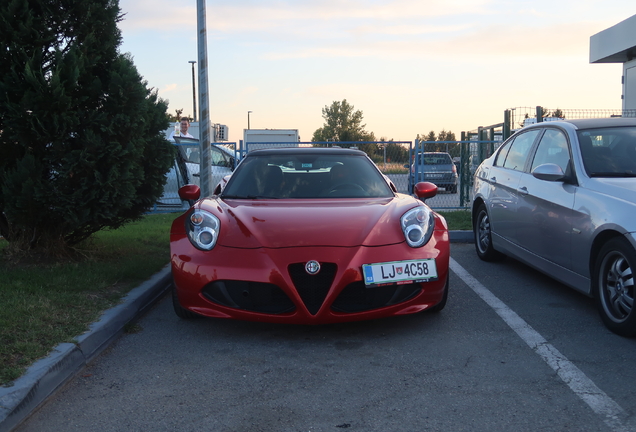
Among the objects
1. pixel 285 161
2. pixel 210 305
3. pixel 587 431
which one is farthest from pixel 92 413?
pixel 285 161

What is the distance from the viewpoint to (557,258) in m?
4.96

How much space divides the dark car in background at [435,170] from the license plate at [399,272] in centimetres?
900

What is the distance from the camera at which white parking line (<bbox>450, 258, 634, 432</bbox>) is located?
2893 mm

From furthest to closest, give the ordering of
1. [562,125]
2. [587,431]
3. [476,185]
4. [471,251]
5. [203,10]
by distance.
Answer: [203,10] → [471,251] → [476,185] → [562,125] → [587,431]

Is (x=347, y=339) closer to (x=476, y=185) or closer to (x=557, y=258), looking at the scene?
(x=557, y=258)

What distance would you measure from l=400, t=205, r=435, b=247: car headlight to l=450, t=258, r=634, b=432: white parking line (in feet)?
2.97

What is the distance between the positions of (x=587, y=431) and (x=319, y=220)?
2175mm

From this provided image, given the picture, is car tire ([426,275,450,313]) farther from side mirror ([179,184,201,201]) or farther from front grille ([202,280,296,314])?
side mirror ([179,184,201,201])

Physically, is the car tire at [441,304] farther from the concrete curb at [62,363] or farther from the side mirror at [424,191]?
the concrete curb at [62,363]

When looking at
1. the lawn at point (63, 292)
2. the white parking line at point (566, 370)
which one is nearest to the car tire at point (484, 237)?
the white parking line at point (566, 370)

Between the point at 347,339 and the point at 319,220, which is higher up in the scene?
the point at 319,220

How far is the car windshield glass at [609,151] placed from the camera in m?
4.82

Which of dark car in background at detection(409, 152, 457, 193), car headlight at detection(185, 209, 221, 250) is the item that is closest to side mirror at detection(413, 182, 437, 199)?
car headlight at detection(185, 209, 221, 250)

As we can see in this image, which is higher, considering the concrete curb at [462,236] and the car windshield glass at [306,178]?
the car windshield glass at [306,178]
